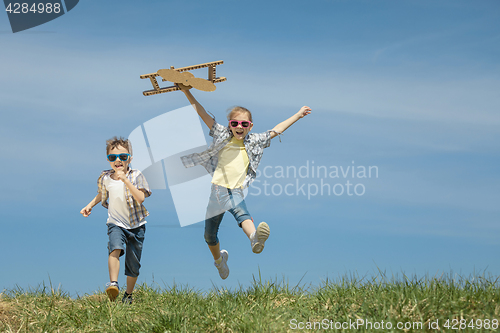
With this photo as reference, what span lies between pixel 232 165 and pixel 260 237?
4.86 feet

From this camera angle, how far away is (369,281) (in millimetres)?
5836

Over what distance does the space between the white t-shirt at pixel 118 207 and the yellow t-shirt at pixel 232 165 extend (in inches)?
55.6

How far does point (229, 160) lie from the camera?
7.02 metres

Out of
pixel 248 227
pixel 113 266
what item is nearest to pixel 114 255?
pixel 113 266

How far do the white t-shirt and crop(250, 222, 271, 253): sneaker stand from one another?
6.64 ft

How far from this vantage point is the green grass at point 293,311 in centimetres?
464

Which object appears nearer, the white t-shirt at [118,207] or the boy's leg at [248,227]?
the boy's leg at [248,227]

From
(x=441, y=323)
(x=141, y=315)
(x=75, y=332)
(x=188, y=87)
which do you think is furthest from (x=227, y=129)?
(x=441, y=323)

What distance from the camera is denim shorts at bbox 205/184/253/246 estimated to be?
6.62 metres

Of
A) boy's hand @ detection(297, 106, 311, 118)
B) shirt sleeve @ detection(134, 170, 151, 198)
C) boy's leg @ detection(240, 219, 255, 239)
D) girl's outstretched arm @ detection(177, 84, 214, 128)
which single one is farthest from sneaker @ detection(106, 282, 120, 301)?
boy's hand @ detection(297, 106, 311, 118)

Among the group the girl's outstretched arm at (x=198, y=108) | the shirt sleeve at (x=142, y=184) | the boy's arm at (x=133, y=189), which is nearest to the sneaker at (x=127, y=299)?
the boy's arm at (x=133, y=189)

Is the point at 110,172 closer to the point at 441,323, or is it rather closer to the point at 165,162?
the point at 165,162

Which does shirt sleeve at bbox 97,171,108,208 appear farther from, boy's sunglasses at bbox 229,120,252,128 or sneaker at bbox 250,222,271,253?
sneaker at bbox 250,222,271,253

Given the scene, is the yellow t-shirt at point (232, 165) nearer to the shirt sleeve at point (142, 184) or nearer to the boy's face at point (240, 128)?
the boy's face at point (240, 128)
